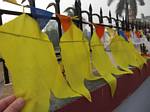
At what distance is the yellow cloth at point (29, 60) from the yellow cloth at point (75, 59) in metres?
0.39

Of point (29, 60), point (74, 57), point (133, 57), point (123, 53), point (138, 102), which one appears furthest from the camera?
Result: point (133, 57)

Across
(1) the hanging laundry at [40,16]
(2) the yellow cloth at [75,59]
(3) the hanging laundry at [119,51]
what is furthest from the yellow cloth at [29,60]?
(3) the hanging laundry at [119,51]

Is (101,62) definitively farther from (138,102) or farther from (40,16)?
(40,16)

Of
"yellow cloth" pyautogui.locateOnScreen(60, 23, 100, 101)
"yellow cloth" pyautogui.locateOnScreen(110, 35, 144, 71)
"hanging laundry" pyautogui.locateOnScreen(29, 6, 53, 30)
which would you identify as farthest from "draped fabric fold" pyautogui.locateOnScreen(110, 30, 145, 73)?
"hanging laundry" pyautogui.locateOnScreen(29, 6, 53, 30)

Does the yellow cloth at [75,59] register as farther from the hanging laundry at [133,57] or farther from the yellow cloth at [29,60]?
the hanging laundry at [133,57]

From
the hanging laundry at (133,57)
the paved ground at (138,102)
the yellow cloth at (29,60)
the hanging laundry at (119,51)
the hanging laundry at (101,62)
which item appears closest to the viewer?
the yellow cloth at (29,60)

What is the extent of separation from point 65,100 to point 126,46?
2421 millimetres

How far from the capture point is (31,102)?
1907 millimetres

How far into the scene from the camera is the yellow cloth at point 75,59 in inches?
103

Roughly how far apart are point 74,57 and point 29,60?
81 cm

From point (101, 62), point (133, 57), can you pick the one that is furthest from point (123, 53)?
point (101, 62)

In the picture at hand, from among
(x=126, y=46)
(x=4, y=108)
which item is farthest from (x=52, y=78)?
(x=126, y=46)

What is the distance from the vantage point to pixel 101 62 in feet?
11.5

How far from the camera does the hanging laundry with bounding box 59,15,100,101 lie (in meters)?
2.62
